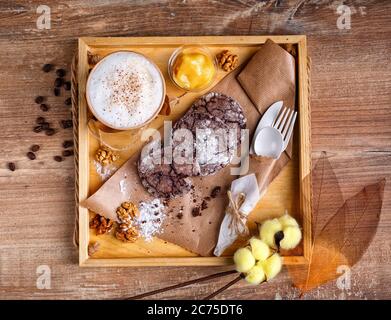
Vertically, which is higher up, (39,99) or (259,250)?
(39,99)

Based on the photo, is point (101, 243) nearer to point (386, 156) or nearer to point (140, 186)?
point (140, 186)

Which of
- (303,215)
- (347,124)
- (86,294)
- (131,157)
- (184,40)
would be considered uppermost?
(184,40)

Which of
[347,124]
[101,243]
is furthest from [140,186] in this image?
[347,124]

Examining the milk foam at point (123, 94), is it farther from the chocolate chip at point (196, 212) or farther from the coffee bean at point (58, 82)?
the chocolate chip at point (196, 212)

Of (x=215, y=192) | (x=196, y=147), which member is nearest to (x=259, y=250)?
(x=215, y=192)

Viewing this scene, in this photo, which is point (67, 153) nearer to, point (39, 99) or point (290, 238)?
point (39, 99)

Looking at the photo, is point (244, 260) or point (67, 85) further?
point (67, 85)
